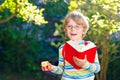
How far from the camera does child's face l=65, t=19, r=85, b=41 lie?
334 cm

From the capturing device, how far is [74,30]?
3.34 metres

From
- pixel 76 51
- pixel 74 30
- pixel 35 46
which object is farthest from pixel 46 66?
pixel 35 46

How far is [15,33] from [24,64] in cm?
79

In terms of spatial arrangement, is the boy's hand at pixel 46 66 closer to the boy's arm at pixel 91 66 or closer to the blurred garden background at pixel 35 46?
the boy's arm at pixel 91 66

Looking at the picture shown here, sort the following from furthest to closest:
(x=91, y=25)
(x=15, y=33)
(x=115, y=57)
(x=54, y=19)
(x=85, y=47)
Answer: (x=54, y=19), (x=15, y=33), (x=115, y=57), (x=91, y=25), (x=85, y=47)

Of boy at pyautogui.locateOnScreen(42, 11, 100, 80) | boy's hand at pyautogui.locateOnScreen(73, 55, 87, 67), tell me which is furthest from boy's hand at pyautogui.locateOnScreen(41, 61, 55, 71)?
boy's hand at pyautogui.locateOnScreen(73, 55, 87, 67)

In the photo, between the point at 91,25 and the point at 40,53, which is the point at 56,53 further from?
the point at 91,25

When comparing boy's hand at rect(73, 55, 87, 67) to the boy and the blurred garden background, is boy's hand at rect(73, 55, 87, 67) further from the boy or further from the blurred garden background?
the blurred garden background

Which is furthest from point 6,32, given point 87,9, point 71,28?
point 71,28

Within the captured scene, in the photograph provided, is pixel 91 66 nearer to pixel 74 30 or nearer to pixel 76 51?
pixel 76 51

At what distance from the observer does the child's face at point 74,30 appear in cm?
334

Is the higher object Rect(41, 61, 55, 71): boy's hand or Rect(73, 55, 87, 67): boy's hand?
Rect(73, 55, 87, 67): boy's hand

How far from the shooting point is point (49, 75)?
27.1ft

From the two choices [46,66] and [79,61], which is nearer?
[79,61]
